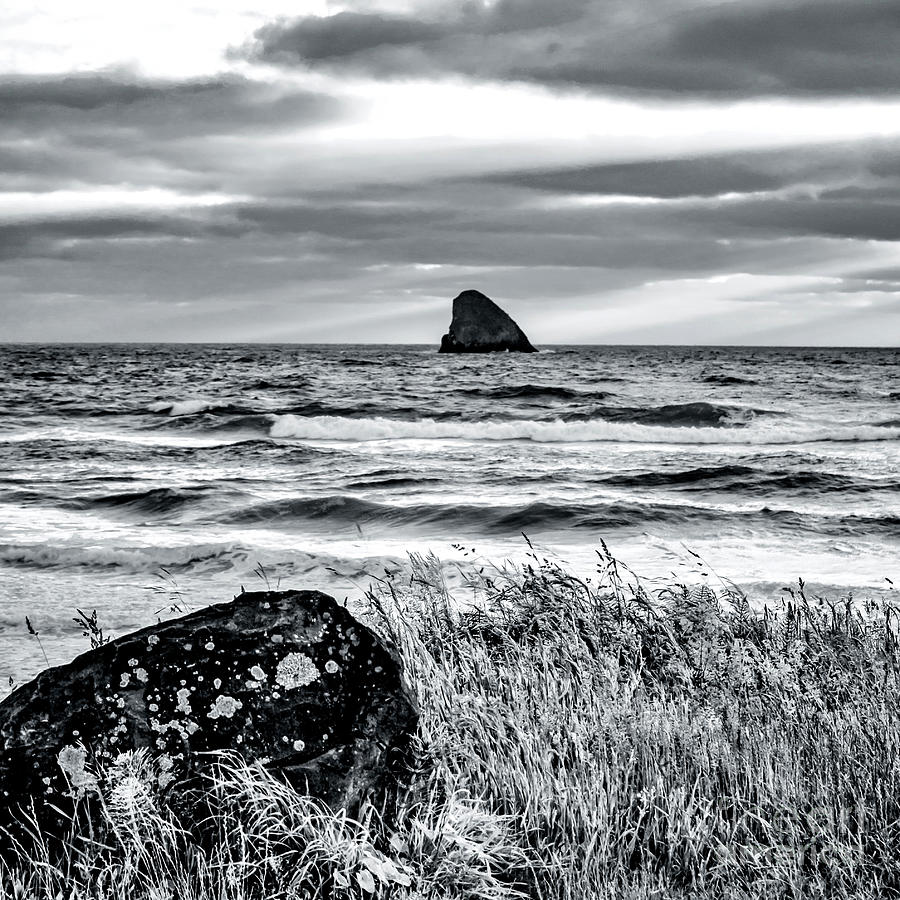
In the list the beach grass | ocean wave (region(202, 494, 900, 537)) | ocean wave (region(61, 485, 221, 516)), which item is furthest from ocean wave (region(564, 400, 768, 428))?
the beach grass

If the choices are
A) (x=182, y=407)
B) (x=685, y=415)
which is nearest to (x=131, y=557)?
(x=182, y=407)

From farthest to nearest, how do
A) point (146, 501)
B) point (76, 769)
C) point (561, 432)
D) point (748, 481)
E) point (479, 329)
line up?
point (479, 329), point (561, 432), point (748, 481), point (146, 501), point (76, 769)

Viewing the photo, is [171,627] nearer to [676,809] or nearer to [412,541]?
[676,809]

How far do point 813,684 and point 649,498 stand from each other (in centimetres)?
1050

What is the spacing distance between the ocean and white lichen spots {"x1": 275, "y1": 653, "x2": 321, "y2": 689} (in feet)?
10.5

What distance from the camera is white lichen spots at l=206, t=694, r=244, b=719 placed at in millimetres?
3184

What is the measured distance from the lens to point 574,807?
331 centimetres

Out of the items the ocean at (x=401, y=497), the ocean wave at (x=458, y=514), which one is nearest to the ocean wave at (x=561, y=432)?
the ocean at (x=401, y=497)

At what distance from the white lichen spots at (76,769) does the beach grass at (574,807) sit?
0.04 meters

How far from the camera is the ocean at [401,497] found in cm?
944

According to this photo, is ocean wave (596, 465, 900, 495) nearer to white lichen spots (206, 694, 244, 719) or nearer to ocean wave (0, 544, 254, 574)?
ocean wave (0, 544, 254, 574)

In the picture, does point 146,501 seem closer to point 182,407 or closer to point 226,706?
point 226,706

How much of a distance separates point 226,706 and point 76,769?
49 cm

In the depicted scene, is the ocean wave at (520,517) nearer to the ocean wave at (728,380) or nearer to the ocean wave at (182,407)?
the ocean wave at (182,407)
